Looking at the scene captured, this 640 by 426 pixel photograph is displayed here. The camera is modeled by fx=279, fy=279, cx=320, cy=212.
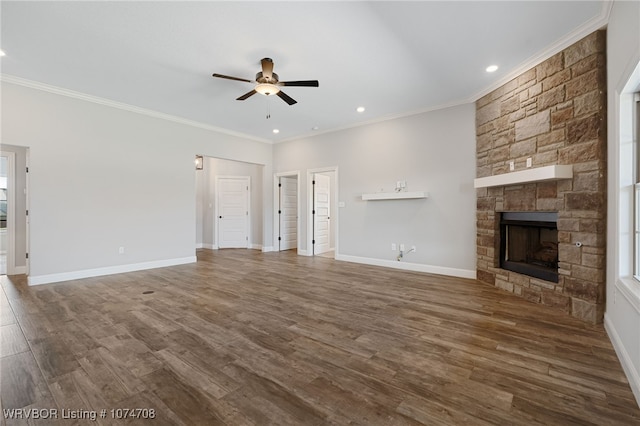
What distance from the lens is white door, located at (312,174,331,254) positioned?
7.19 meters

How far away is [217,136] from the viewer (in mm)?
6520

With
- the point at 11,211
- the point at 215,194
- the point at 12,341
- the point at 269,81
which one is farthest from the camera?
the point at 215,194

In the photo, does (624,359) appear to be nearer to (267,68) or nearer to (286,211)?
(267,68)

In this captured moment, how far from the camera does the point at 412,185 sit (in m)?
5.32

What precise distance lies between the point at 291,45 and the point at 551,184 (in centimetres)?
345

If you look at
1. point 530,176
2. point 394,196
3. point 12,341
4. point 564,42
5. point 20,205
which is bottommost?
point 12,341

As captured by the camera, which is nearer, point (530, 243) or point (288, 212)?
point (530, 243)

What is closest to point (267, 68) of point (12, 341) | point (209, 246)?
point (12, 341)

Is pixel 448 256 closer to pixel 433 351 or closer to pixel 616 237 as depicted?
pixel 616 237

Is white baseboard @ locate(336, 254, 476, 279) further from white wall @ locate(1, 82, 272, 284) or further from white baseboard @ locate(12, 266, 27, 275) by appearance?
white baseboard @ locate(12, 266, 27, 275)

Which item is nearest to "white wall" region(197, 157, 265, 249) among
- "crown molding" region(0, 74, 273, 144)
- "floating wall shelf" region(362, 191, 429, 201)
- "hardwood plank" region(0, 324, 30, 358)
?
"crown molding" region(0, 74, 273, 144)

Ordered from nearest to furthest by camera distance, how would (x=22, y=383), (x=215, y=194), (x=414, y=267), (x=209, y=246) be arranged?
(x=22, y=383)
(x=414, y=267)
(x=215, y=194)
(x=209, y=246)

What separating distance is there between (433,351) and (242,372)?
148 cm

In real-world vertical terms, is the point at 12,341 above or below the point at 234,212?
below
